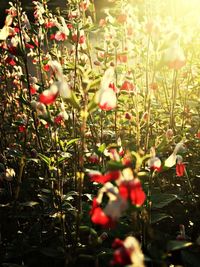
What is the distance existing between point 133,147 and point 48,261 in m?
1.08

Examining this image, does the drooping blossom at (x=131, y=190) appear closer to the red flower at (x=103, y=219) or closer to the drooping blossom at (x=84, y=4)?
the red flower at (x=103, y=219)

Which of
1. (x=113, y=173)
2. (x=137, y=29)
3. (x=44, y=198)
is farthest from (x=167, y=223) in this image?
(x=113, y=173)

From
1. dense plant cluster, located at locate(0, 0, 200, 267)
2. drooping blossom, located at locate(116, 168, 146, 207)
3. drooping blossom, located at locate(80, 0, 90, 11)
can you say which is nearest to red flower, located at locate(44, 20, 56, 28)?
dense plant cluster, located at locate(0, 0, 200, 267)

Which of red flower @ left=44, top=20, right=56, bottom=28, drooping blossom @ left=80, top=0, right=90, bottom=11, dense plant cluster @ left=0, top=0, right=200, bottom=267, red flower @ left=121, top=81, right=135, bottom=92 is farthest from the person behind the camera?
red flower @ left=44, top=20, right=56, bottom=28

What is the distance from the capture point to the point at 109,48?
3201mm

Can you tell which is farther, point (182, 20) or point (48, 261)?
point (182, 20)

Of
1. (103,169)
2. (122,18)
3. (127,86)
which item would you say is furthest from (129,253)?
(122,18)

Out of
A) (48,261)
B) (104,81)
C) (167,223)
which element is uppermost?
(104,81)

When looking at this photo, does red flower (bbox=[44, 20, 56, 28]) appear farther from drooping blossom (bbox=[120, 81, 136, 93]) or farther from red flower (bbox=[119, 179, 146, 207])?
red flower (bbox=[119, 179, 146, 207])

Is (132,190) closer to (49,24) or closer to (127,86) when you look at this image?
(127,86)

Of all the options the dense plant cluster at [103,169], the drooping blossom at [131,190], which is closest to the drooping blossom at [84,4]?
the dense plant cluster at [103,169]

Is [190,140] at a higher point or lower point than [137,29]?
lower

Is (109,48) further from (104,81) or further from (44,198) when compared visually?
(104,81)

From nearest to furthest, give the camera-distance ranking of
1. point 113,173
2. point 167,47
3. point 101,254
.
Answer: point 113,173
point 167,47
point 101,254
